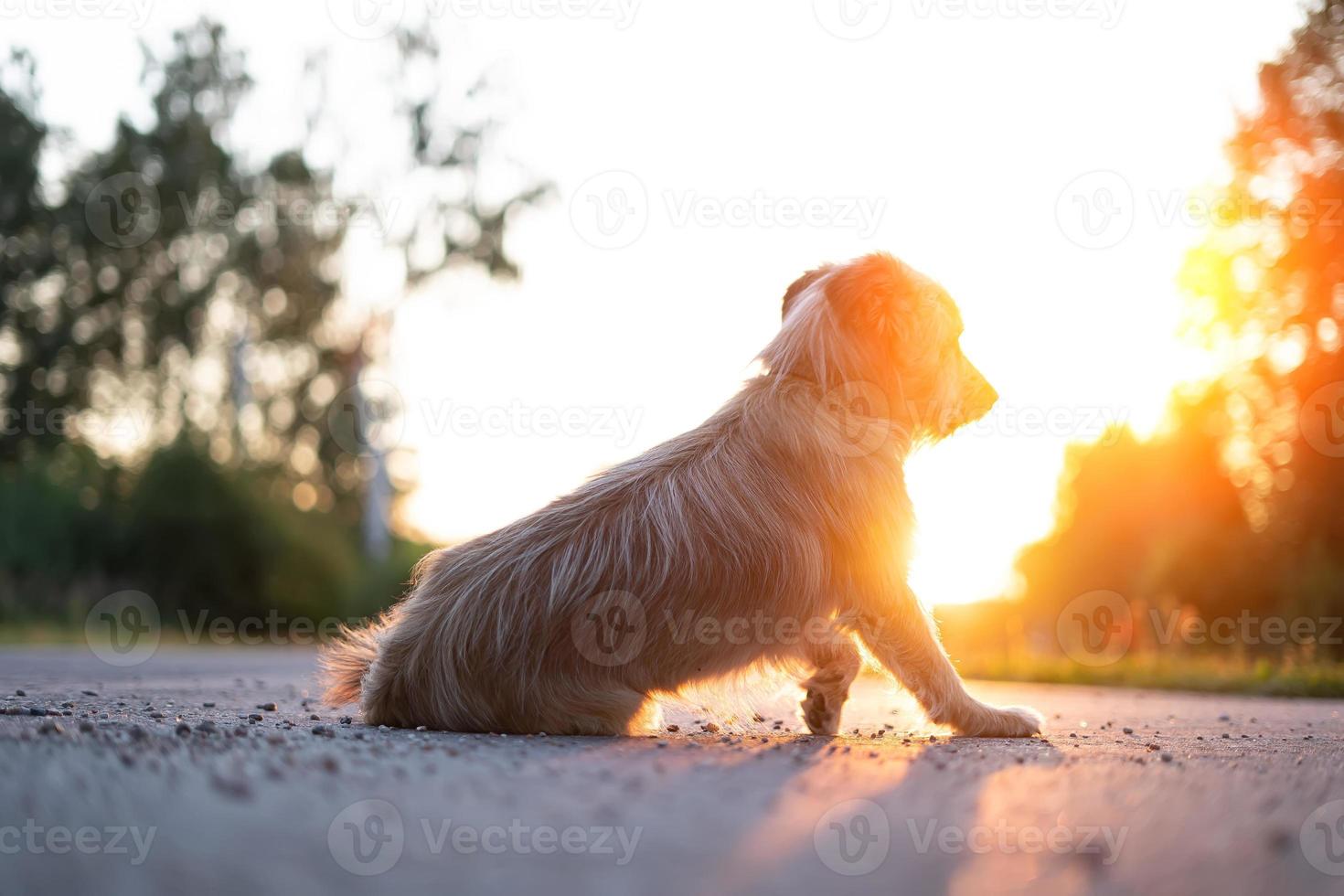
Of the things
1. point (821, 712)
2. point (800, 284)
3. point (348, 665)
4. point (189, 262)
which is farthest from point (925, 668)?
point (189, 262)

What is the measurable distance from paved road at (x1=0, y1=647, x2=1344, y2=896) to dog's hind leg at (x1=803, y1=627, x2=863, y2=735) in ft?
2.43

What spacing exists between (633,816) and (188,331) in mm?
31182

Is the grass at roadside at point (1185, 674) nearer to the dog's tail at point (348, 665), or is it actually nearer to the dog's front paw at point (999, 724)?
the dog's front paw at point (999, 724)

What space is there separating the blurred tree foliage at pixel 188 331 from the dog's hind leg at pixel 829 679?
19.7 m

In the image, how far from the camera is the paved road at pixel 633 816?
2.04 meters

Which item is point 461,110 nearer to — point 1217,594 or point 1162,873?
point 1217,594

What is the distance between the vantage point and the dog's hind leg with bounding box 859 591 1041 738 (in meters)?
4.53

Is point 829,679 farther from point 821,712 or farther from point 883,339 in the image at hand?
point 883,339

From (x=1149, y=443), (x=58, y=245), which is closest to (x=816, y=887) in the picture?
(x=58, y=245)

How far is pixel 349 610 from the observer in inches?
898

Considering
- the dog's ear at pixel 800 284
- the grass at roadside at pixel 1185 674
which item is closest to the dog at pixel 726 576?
the dog's ear at pixel 800 284

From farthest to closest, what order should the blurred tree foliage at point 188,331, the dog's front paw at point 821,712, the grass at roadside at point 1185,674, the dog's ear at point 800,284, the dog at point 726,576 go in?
the blurred tree foliage at point 188,331 < the grass at roadside at point 1185,674 < the dog's ear at point 800,284 < the dog's front paw at point 821,712 < the dog at point 726,576

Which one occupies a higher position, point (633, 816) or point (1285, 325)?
point (1285, 325)

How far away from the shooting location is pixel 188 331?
101 feet
